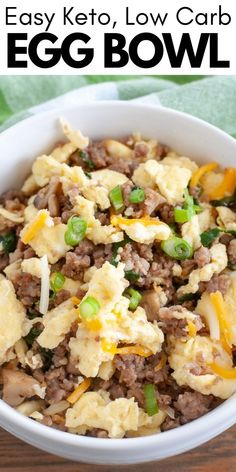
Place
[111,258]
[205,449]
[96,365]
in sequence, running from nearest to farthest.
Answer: [96,365]
[111,258]
[205,449]

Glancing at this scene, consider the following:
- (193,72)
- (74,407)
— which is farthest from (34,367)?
(193,72)

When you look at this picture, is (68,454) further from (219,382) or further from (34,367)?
(219,382)

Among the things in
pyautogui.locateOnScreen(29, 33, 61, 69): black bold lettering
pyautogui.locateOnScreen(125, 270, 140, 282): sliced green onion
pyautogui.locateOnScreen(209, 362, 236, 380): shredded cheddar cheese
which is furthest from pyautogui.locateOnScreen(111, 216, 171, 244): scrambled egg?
pyautogui.locateOnScreen(29, 33, 61, 69): black bold lettering

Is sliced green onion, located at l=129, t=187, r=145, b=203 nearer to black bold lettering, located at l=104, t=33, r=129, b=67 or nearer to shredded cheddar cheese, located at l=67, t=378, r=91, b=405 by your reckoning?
shredded cheddar cheese, located at l=67, t=378, r=91, b=405

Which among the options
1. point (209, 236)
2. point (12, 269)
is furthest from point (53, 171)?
point (209, 236)

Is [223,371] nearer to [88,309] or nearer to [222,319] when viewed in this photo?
[222,319]

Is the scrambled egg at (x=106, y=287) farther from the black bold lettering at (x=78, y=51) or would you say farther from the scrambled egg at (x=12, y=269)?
the black bold lettering at (x=78, y=51)

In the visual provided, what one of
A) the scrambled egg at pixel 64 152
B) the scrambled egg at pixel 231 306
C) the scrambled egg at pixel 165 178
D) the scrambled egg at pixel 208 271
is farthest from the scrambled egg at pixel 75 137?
the scrambled egg at pixel 231 306
